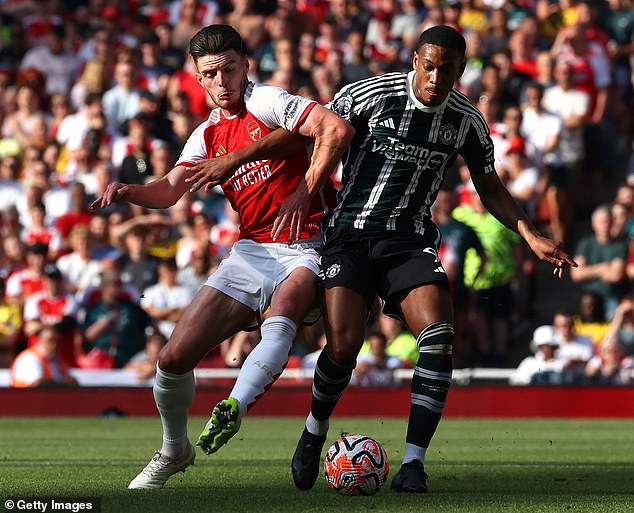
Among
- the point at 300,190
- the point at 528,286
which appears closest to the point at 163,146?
the point at 528,286

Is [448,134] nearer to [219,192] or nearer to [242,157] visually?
[242,157]

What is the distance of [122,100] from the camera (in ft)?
61.0

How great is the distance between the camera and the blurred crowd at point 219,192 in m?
16.1

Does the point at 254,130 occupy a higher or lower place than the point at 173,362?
higher

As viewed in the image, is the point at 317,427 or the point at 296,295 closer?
the point at 296,295

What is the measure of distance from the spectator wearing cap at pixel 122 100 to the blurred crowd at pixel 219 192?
22 millimetres

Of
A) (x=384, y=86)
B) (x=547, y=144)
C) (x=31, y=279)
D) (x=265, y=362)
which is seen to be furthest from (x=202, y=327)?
(x=547, y=144)

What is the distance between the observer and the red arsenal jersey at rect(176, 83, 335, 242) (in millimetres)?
7918

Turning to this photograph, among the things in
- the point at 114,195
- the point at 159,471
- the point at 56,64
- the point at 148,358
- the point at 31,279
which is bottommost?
the point at 148,358

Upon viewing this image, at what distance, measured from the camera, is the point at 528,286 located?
17.2m

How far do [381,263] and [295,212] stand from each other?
0.69m

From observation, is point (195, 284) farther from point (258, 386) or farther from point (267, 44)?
point (258, 386)

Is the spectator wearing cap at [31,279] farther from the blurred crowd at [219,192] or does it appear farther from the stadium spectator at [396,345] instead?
the stadium spectator at [396,345]

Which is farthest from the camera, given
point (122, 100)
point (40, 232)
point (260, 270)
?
point (122, 100)
